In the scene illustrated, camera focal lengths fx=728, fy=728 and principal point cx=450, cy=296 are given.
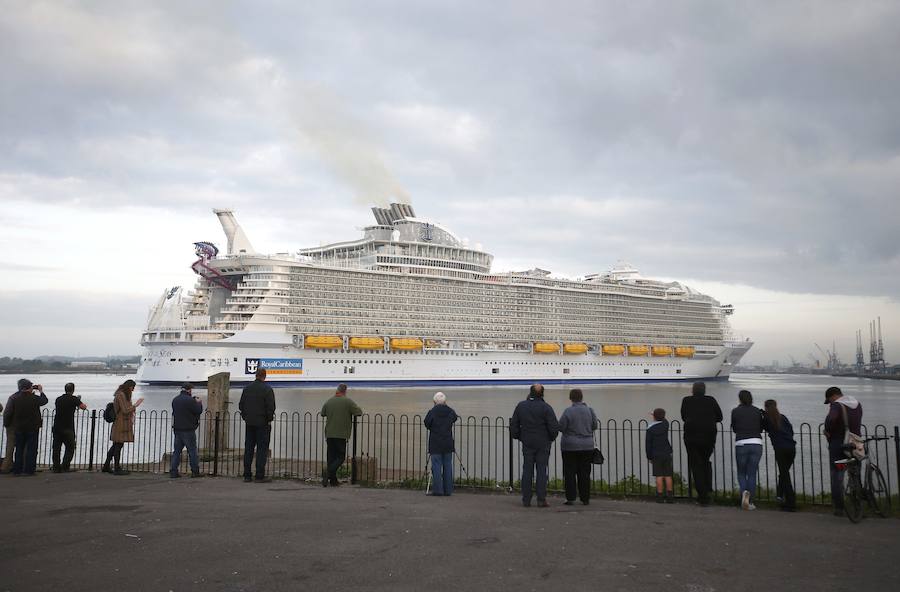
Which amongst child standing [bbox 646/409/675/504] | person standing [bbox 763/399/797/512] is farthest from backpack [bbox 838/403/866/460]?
child standing [bbox 646/409/675/504]

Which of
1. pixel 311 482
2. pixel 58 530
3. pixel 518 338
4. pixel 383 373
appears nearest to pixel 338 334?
pixel 383 373

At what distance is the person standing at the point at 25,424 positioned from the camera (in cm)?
1406

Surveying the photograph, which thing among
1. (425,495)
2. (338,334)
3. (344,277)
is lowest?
(425,495)

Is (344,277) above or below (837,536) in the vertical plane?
above

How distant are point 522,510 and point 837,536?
4117mm

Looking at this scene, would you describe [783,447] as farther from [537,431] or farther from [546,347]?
[546,347]

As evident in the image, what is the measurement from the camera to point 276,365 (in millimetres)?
67375

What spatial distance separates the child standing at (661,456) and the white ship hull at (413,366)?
49.5 metres

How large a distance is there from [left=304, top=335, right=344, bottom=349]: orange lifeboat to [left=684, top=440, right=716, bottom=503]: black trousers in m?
60.8

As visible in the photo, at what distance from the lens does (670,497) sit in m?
11.8

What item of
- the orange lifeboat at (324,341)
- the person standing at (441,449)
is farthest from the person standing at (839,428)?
the orange lifeboat at (324,341)

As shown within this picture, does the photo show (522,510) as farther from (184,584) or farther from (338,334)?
(338,334)

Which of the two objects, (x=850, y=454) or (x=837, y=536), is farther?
(x=850, y=454)

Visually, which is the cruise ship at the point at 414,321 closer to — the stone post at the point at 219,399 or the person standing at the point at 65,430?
the stone post at the point at 219,399
